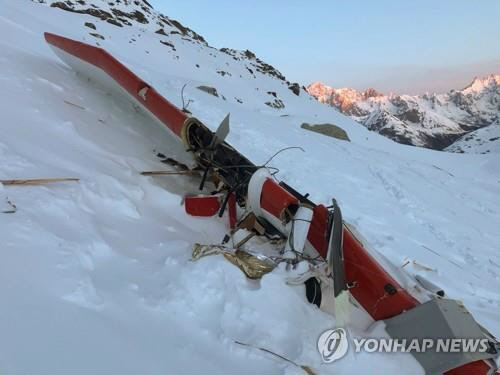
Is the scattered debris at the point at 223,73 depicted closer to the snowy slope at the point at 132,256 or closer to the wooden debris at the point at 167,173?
the snowy slope at the point at 132,256

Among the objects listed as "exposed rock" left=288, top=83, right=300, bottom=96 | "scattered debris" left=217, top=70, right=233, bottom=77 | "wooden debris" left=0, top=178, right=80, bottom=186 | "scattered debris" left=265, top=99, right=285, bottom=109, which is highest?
"exposed rock" left=288, top=83, right=300, bottom=96

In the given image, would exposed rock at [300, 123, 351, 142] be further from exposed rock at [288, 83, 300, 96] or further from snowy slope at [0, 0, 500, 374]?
exposed rock at [288, 83, 300, 96]

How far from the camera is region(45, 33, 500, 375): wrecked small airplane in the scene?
249 cm

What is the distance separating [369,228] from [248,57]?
52297mm

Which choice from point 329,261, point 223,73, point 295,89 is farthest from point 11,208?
point 295,89

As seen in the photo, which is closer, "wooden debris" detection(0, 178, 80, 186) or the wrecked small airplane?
the wrecked small airplane

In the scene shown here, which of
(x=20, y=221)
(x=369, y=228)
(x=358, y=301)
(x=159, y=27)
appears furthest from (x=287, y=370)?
(x=159, y=27)

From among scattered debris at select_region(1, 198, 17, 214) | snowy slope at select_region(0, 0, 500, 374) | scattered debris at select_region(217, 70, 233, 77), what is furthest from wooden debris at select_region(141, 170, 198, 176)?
scattered debris at select_region(217, 70, 233, 77)

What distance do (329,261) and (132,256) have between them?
4.53 feet

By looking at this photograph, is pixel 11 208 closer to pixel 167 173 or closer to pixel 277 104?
pixel 167 173

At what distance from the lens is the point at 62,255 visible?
2.27 metres

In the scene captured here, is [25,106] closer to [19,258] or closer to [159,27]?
[19,258]

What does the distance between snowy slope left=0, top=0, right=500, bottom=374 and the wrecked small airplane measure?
0.17 m

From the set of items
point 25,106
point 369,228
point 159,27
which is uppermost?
point 159,27
